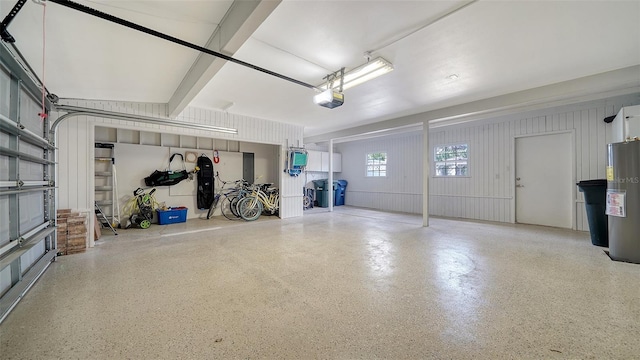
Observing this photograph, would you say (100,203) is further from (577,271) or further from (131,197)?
(577,271)

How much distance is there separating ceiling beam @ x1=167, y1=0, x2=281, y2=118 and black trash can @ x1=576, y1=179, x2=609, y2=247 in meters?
5.45

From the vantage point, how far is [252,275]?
8.59 ft

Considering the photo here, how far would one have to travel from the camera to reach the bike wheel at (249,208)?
6.03m

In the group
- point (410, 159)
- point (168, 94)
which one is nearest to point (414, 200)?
point (410, 159)

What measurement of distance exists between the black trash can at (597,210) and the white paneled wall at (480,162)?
1.33 meters

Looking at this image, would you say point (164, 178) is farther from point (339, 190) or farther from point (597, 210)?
point (597, 210)

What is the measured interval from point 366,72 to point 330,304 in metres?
2.70

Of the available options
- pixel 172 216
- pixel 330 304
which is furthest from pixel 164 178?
pixel 330 304

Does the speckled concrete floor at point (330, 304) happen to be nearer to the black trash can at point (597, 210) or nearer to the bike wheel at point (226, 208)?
the black trash can at point (597, 210)

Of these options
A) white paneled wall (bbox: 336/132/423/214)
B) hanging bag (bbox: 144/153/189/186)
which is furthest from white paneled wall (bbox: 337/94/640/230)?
hanging bag (bbox: 144/153/189/186)

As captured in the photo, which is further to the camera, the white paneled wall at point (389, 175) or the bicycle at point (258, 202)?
the white paneled wall at point (389, 175)

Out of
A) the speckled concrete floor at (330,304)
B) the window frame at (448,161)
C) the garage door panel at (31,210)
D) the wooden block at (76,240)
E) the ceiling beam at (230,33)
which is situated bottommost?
the speckled concrete floor at (330,304)

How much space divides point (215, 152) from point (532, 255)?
277 inches

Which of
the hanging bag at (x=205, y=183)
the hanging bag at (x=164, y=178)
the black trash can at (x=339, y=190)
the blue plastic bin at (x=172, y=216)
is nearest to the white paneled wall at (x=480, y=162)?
the black trash can at (x=339, y=190)
